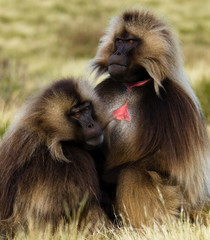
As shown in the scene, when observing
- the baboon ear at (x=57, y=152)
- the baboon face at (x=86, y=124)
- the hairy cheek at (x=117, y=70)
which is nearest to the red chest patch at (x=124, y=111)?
the hairy cheek at (x=117, y=70)

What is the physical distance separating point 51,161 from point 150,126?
2.36ft

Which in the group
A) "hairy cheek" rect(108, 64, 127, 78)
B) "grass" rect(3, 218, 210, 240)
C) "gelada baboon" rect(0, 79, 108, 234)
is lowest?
"grass" rect(3, 218, 210, 240)

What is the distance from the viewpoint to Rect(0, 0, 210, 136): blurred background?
7.34 m

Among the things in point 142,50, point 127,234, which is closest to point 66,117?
point 142,50

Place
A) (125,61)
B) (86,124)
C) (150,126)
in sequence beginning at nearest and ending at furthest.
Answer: (86,124), (150,126), (125,61)

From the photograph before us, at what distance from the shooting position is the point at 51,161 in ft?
9.70

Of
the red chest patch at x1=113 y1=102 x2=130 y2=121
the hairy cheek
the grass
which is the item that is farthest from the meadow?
the grass

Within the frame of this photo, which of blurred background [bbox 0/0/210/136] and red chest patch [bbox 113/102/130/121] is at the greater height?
blurred background [bbox 0/0/210/136]

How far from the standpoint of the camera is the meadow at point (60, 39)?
7.01 m

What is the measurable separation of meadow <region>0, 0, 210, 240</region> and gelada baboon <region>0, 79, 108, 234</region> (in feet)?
4.77

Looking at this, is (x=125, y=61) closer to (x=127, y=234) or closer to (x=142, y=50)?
(x=142, y=50)

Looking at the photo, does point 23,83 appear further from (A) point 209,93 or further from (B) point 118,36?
(B) point 118,36

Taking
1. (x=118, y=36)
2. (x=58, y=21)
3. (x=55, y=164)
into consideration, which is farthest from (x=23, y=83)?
(x=58, y=21)

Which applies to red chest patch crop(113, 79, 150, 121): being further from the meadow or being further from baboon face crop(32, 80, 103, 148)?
the meadow
